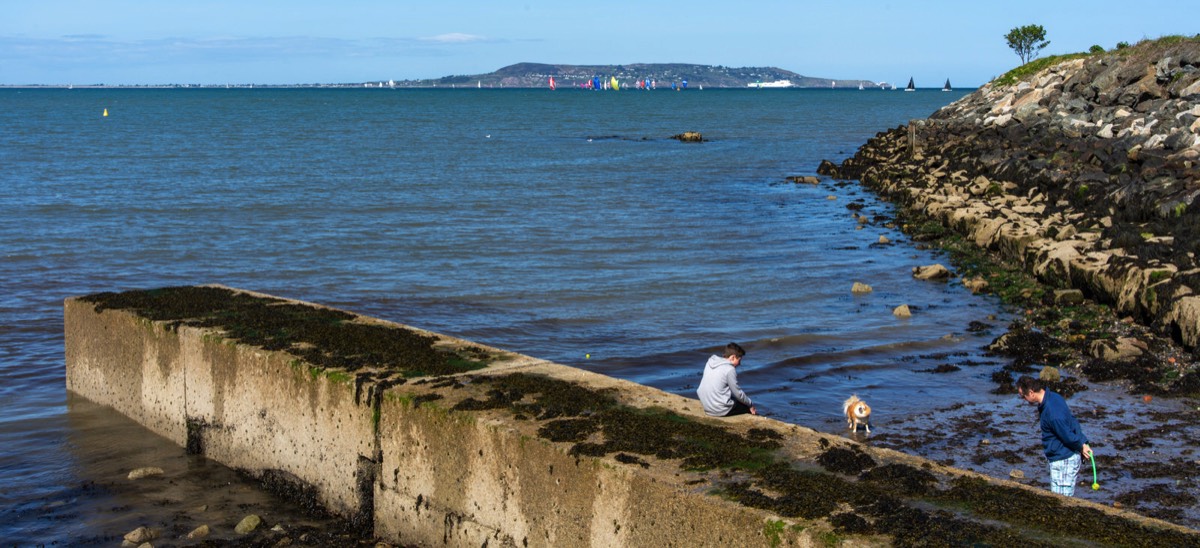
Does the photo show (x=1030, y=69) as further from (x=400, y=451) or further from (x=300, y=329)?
Answer: (x=400, y=451)

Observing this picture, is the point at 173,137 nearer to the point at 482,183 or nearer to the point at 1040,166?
the point at 482,183

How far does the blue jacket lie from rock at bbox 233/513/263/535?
5759mm

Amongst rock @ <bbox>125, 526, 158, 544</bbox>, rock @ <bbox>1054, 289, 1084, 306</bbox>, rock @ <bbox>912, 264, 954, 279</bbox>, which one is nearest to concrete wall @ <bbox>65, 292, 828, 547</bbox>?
rock @ <bbox>125, 526, 158, 544</bbox>

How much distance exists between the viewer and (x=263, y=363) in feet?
30.0

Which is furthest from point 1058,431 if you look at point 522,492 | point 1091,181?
point 1091,181

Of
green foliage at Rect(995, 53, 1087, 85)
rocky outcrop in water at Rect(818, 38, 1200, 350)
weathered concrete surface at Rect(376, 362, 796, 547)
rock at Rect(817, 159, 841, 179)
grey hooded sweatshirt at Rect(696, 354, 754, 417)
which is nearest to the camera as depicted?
weathered concrete surface at Rect(376, 362, 796, 547)

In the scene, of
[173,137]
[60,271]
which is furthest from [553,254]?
Result: [173,137]

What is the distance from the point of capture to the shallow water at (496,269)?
1239 cm

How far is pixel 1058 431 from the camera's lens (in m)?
8.13

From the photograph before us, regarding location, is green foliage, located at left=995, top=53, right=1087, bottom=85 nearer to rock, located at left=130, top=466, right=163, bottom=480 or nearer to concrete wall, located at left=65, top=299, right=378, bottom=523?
concrete wall, located at left=65, top=299, right=378, bottom=523

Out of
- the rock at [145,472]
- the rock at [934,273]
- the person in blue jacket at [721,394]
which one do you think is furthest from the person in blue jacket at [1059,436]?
the rock at [934,273]

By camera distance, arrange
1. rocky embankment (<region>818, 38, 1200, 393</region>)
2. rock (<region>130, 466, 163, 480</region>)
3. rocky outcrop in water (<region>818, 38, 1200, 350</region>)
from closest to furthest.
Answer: rock (<region>130, 466, 163, 480</region>), rocky embankment (<region>818, 38, 1200, 393</region>), rocky outcrop in water (<region>818, 38, 1200, 350</region>)

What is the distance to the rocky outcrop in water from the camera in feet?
52.6

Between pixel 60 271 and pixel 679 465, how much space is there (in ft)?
57.9
